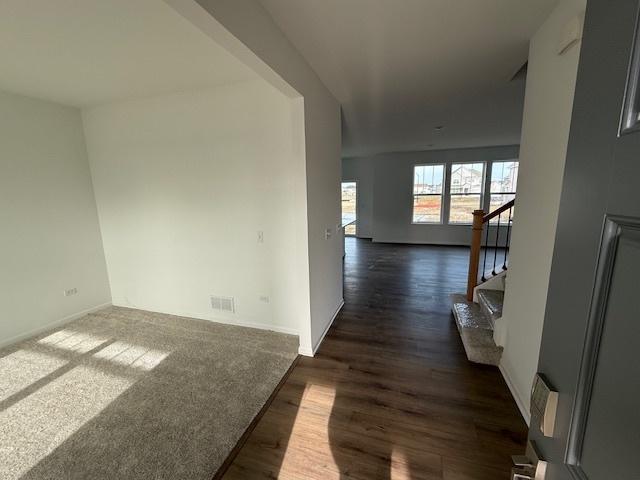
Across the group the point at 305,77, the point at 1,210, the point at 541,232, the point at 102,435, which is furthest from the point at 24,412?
the point at 541,232

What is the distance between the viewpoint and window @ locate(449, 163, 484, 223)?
693 cm

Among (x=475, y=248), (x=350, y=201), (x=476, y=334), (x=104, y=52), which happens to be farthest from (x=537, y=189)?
(x=350, y=201)

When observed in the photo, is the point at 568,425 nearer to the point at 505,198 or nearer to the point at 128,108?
the point at 128,108

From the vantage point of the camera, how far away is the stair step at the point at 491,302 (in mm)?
2640

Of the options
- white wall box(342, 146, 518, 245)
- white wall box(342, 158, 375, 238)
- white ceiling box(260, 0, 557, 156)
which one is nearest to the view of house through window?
white wall box(342, 158, 375, 238)

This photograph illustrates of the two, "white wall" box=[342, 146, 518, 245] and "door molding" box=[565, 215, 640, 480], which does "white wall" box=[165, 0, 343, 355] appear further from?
"white wall" box=[342, 146, 518, 245]

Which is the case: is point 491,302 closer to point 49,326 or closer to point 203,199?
point 203,199

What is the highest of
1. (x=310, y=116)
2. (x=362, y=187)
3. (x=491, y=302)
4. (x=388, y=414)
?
(x=310, y=116)

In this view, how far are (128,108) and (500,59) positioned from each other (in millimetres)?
3821

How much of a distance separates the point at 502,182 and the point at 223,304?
7116mm

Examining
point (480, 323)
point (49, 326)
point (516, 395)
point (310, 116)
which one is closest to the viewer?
point (516, 395)

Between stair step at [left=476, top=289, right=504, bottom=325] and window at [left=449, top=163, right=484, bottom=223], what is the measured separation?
14.8 feet

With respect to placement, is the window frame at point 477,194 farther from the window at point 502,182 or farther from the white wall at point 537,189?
the white wall at point 537,189

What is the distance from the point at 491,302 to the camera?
2881mm
